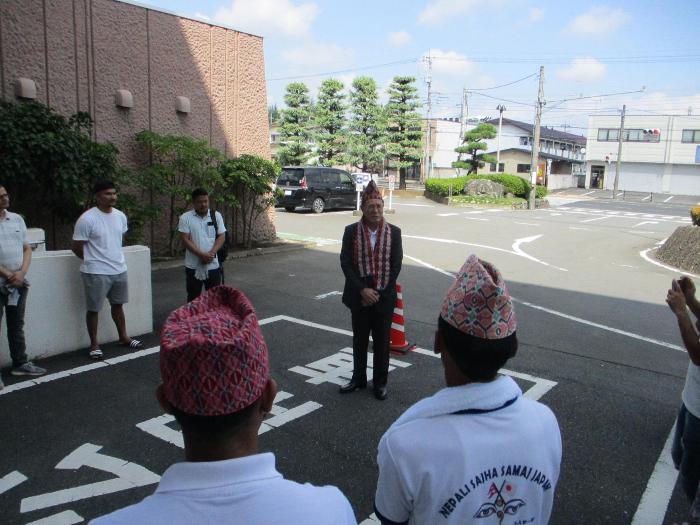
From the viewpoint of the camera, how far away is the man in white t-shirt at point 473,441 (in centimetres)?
155

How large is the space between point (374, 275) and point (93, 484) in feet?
8.48

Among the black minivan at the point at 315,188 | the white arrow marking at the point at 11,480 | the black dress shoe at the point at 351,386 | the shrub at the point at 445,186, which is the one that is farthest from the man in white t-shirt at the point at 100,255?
the shrub at the point at 445,186

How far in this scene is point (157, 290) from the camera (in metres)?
9.00

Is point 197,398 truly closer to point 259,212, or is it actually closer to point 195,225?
point 195,225

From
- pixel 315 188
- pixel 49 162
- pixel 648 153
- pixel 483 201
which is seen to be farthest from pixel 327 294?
pixel 648 153

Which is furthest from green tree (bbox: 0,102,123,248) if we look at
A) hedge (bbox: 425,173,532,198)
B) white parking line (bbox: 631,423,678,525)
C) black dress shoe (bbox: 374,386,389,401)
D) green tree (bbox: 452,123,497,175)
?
green tree (bbox: 452,123,497,175)

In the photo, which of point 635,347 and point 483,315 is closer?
point 483,315

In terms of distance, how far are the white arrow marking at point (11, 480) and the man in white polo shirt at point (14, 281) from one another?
5.21 feet

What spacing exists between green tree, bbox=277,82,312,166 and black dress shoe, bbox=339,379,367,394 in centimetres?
3534

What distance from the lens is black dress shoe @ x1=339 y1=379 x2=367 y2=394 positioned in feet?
16.6

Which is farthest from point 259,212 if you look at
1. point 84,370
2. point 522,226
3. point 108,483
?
point 522,226

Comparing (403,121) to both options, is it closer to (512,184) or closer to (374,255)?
(512,184)

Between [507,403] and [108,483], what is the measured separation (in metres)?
2.90

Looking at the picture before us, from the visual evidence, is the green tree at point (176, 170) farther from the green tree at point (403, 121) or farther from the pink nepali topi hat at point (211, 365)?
the green tree at point (403, 121)
